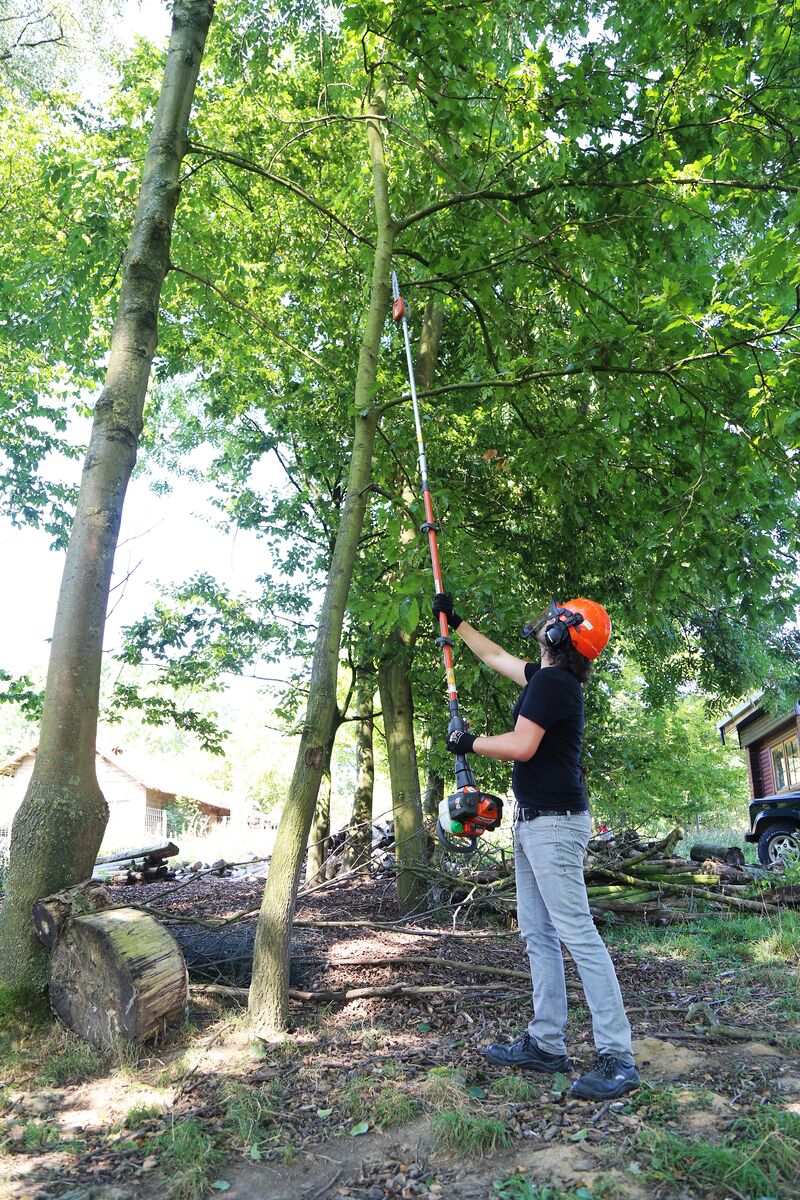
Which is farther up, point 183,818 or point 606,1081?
point 183,818

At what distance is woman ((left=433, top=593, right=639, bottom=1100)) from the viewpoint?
12.1 ft

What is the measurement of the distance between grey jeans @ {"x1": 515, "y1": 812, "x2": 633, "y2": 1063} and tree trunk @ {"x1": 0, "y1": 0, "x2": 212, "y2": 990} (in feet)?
8.74

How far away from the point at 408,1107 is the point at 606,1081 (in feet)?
2.85

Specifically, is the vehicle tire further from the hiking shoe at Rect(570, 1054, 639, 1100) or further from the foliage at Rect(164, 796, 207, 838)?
the foliage at Rect(164, 796, 207, 838)

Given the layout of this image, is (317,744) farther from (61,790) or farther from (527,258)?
(527,258)

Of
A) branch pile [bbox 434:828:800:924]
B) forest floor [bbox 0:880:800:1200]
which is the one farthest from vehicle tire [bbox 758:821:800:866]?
forest floor [bbox 0:880:800:1200]

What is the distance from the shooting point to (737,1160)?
2.79 metres

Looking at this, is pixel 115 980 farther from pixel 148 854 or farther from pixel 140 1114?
pixel 148 854

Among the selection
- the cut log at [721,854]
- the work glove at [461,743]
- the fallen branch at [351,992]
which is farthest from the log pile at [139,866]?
the work glove at [461,743]

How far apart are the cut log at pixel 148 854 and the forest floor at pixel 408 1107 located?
9.85 m

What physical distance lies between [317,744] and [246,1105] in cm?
194

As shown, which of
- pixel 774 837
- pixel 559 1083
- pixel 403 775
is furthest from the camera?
pixel 774 837

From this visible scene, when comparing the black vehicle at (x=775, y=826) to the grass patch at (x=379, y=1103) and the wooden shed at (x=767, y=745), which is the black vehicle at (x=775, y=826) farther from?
the grass patch at (x=379, y=1103)

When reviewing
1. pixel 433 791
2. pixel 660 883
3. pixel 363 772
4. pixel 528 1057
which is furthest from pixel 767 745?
pixel 528 1057
